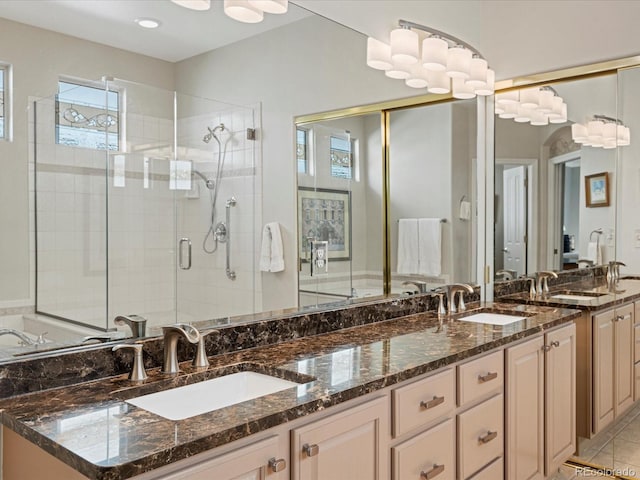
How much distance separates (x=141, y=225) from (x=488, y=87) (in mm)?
2297

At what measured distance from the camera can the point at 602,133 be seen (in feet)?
9.78

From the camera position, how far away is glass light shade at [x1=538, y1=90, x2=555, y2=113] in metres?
3.18

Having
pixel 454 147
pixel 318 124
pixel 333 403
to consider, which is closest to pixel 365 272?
pixel 318 124

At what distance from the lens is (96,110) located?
5.21 ft

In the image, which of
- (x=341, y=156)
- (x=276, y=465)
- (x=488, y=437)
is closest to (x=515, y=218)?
(x=341, y=156)

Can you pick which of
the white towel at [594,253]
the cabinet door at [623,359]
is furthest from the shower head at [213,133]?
the cabinet door at [623,359]

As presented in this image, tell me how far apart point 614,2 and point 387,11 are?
1.23 metres

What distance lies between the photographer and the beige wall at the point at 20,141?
1.42 m

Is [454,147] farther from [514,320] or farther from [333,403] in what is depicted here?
[333,403]

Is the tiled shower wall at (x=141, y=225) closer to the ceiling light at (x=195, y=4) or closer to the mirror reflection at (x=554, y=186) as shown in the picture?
the ceiling light at (x=195, y=4)

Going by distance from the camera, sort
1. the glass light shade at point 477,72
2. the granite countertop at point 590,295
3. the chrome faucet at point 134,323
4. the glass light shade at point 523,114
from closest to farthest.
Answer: the chrome faucet at point 134,323, the granite countertop at point 590,295, the glass light shade at point 477,72, the glass light shade at point 523,114

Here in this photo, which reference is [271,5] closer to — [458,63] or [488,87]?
[458,63]

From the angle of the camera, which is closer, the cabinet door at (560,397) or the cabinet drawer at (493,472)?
the cabinet drawer at (493,472)

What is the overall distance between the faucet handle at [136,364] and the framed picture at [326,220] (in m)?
0.85
